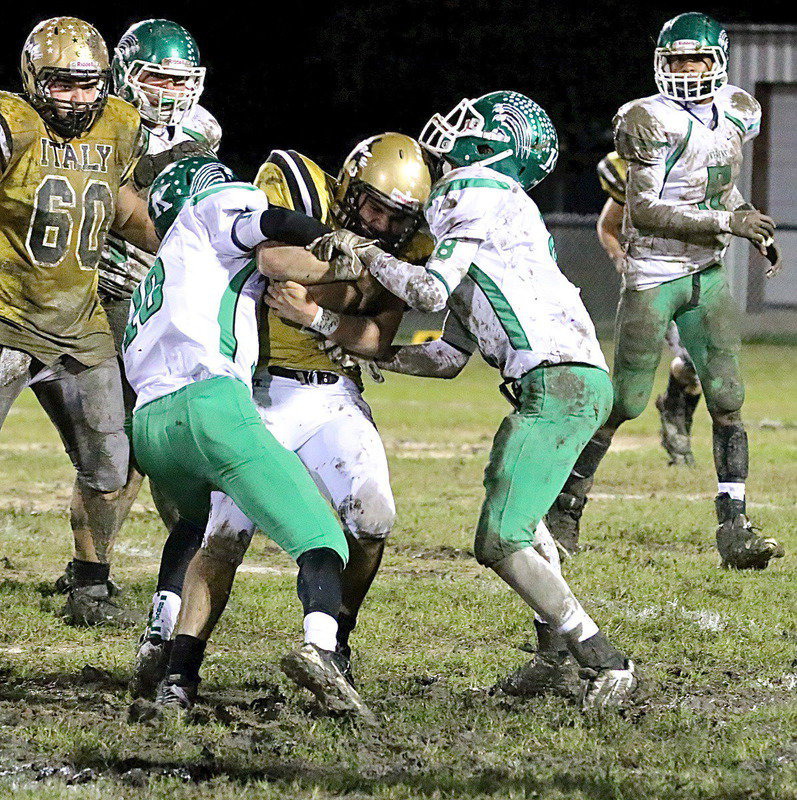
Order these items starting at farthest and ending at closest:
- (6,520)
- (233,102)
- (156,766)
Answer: (233,102), (6,520), (156,766)

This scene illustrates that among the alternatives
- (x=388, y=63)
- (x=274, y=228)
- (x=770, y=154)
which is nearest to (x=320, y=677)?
(x=274, y=228)

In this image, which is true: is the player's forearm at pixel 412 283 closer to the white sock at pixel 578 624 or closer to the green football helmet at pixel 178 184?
the green football helmet at pixel 178 184

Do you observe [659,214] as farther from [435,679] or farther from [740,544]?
[435,679]

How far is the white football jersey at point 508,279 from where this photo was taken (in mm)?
4602

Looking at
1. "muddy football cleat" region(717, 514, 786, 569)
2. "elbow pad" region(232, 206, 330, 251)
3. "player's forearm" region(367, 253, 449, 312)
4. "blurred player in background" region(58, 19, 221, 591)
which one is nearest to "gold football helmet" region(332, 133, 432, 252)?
"player's forearm" region(367, 253, 449, 312)

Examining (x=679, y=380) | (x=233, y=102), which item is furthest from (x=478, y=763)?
(x=233, y=102)

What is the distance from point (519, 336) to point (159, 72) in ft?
7.99

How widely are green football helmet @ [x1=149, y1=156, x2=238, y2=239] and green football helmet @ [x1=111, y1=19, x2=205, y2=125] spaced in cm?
164

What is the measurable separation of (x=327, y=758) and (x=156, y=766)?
1.45ft

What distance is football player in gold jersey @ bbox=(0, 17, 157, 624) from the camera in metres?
5.59

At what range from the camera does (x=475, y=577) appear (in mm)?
6672

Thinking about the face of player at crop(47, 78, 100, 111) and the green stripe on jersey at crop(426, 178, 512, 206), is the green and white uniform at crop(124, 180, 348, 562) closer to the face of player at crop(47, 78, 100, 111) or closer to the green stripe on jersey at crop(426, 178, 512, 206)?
the green stripe on jersey at crop(426, 178, 512, 206)

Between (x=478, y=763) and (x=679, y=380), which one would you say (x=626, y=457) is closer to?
(x=679, y=380)

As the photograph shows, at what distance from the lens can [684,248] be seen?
7020 mm
